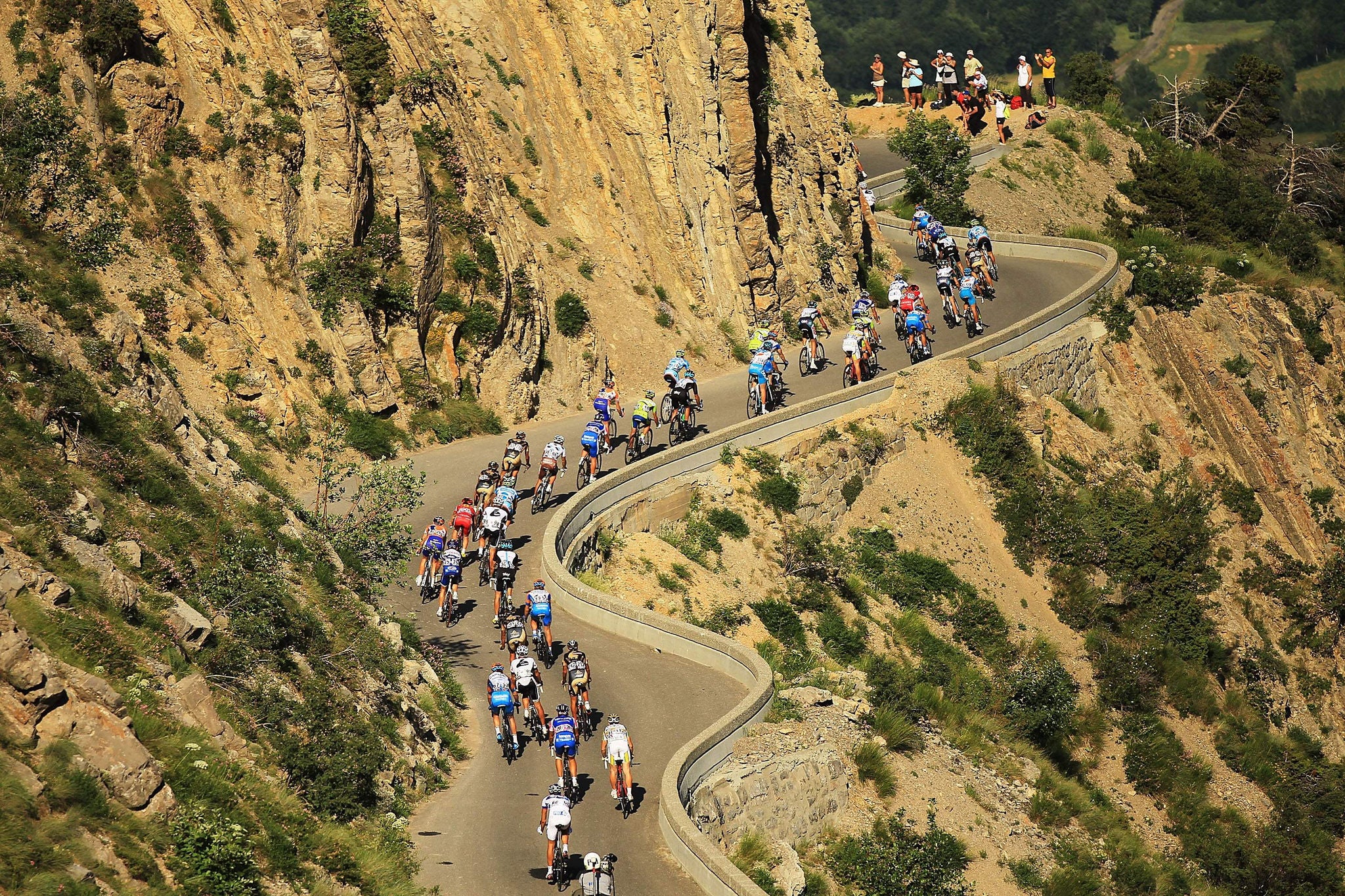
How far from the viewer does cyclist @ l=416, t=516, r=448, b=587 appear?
24.7m

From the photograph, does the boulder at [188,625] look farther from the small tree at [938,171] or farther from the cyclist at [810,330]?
the small tree at [938,171]

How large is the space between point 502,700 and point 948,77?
4738cm

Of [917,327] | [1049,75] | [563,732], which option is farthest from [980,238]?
[563,732]

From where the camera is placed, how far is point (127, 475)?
1789 cm

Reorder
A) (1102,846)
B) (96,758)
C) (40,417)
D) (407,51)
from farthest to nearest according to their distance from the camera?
(407,51) < (1102,846) < (40,417) < (96,758)

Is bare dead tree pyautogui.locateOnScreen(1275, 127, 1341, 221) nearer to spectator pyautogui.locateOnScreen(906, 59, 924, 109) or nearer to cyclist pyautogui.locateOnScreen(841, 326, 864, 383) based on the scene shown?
spectator pyautogui.locateOnScreen(906, 59, 924, 109)

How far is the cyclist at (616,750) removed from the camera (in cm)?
1781

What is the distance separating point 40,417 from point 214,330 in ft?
36.8

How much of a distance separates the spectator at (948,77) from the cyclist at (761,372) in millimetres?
30949

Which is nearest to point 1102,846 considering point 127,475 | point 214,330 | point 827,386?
point 827,386

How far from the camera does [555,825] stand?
16.2 metres

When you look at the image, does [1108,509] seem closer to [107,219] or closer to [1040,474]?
[1040,474]

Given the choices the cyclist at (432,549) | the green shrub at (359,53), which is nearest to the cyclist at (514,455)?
the cyclist at (432,549)

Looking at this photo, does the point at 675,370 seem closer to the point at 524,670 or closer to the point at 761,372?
the point at 761,372
